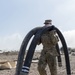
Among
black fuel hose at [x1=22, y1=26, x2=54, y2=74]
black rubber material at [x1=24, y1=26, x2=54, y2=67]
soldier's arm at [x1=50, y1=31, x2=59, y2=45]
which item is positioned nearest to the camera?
black fuel hose at [x1=22, y1=26, x2=54, y2=74]

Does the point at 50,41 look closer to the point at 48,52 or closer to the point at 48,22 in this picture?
the point at 48,52

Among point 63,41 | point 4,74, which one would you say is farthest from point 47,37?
point 4,74

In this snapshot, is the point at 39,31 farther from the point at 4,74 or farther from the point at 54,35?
the point at 4,74

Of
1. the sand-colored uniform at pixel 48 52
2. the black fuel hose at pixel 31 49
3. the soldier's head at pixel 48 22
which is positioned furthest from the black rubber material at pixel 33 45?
the sand-colored uniform at pixel 48 52

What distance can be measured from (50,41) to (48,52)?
1.19 ft

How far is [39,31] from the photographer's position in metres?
10.5

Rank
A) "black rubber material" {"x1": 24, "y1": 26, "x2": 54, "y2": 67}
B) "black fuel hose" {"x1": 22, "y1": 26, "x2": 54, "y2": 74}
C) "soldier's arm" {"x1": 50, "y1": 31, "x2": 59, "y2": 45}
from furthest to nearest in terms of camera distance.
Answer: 1. "soldier's arm" {"x1": 50, "y1": 31, "x2": 59, "y2": 45}
2. "black rubber material" {"x1": 24, "y1": 26, "x2": 54, "y2": 67}
3. "black fuel hose" {"x1": 22, "y1": 26, "x2": 54, "y2": 74}

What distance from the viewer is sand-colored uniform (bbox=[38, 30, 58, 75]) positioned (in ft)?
35.6

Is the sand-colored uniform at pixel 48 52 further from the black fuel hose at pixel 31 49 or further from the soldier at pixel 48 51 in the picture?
the black fuel hose at pixel 31 49

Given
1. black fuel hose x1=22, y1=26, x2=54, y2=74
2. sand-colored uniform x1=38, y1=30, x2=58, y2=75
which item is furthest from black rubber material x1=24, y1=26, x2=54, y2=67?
sand-colored uniform x1=38, y1=30, x2=58, y2=75

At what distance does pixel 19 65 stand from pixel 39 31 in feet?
3.76

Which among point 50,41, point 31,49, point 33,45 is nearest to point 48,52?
point 50,41

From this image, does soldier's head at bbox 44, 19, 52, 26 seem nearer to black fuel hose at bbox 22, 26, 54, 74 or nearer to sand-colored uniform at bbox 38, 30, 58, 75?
black fuel hose at bbox 22, 26, 54, 74

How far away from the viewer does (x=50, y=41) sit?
10898 mm
